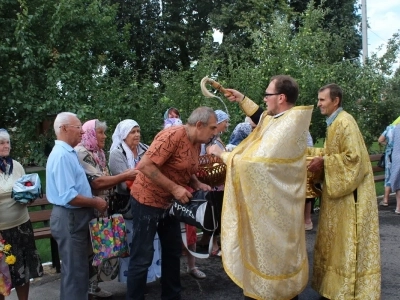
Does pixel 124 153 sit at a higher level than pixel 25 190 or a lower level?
higher

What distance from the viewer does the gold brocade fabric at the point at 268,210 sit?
11.8ft

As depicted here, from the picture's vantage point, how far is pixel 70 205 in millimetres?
3801

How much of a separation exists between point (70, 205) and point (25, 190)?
1.73 feet

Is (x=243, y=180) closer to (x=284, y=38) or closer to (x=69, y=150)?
(x=69, y=150)

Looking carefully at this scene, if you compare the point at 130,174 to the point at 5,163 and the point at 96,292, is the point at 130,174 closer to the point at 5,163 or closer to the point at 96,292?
the point at 5,163

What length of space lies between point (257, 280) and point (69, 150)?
1.76 m

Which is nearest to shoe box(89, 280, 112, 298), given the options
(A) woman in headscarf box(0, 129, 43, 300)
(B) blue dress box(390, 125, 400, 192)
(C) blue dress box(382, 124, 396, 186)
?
(A) woman in headscarf box(0, 129, 43, 300)

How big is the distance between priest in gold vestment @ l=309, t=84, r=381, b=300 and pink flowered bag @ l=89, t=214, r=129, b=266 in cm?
177

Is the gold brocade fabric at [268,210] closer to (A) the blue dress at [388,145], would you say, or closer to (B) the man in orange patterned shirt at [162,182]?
(B) the man in orange patterned shirt at [162,182]

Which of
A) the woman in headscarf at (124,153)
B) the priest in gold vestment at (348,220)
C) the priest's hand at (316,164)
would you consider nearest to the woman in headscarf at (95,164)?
the woman in headscarf at (124,153)

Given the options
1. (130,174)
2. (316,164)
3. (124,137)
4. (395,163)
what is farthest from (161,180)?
(395,163)

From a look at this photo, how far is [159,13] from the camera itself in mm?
18281

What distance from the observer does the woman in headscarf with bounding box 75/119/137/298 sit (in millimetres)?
4164

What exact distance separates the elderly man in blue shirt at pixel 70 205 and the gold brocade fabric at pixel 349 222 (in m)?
1.95
